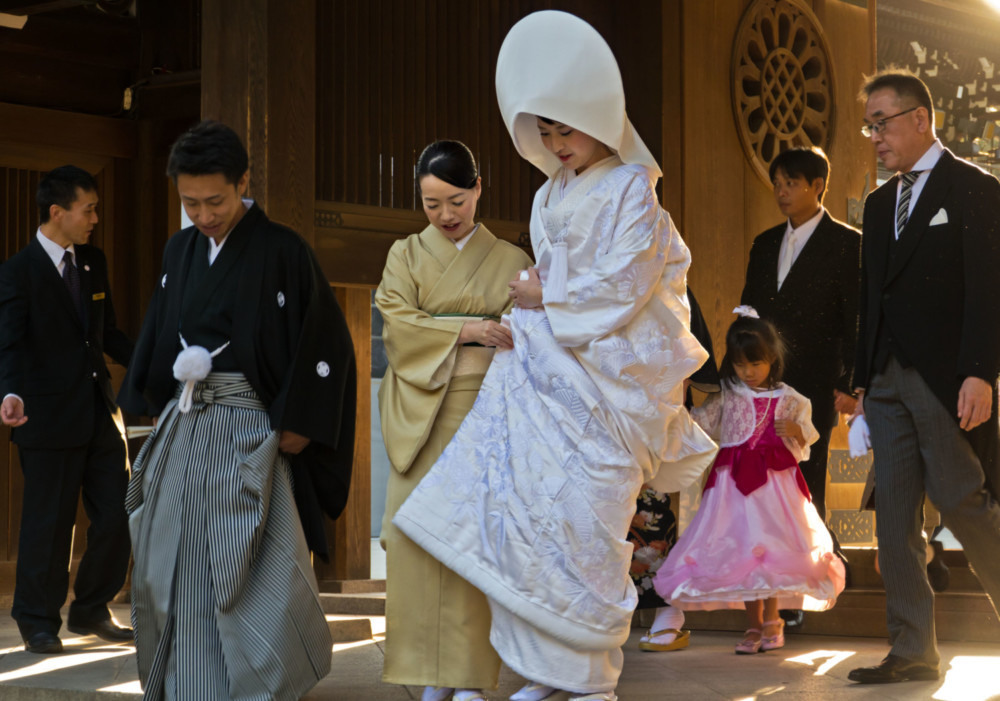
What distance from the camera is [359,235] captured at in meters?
5.75

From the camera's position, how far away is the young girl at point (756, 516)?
483cm

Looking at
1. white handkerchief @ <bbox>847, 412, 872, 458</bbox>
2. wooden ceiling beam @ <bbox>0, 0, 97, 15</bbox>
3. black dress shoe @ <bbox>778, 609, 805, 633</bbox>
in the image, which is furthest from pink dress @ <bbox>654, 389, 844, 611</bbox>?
wooden ceiling beam @ <bbox>0, 0, 97, 15</bbox>

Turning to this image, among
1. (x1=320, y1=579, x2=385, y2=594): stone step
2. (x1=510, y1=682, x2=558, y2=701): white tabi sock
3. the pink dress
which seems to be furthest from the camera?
(x1=320, y1=579, x2=385, y2=594): stone step

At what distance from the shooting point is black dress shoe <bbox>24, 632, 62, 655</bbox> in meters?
5.07

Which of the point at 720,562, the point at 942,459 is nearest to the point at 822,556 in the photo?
the point at 720,562

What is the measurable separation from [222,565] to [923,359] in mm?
2377

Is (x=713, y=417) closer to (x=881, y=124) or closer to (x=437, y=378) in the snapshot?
(x=881, y=124)

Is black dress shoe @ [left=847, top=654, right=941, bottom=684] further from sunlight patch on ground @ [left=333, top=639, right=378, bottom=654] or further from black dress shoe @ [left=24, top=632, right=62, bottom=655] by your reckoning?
black dress shoe @ [left=24, top=632, right=62, bottom=655]

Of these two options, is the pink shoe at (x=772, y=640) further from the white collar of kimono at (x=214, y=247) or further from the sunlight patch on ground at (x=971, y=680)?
the white collar of kimono at (x=214, y=247)

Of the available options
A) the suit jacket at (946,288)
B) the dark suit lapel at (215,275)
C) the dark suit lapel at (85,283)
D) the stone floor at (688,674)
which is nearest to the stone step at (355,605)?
the stone floor at (688,674)

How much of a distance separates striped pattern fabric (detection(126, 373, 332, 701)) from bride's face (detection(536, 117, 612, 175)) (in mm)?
1197

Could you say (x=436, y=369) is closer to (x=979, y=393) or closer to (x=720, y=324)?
(x=979, y=393)

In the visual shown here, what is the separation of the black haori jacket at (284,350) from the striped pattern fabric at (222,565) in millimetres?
103

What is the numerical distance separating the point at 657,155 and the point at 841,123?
1404 mm
